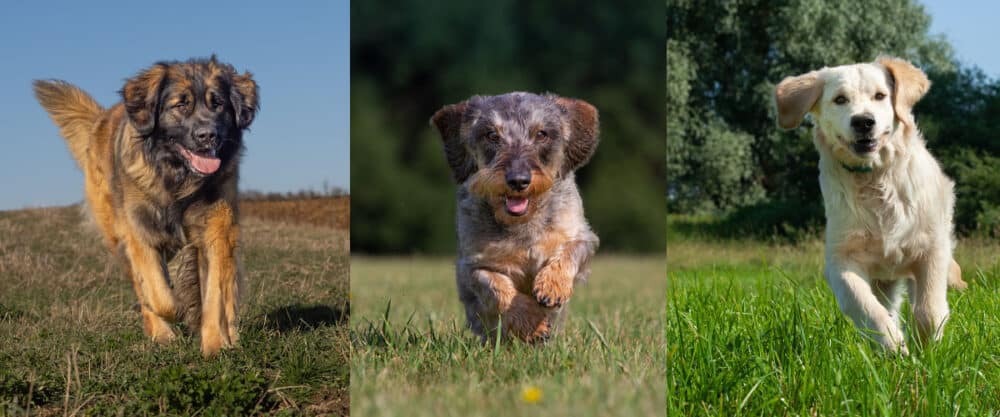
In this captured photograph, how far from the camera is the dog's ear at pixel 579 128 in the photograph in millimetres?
2713

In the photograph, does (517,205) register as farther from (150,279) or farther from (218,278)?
(150,279)

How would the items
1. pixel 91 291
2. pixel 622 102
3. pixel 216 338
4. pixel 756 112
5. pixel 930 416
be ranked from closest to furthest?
1. pixel 622 102
2. pixel 930 416
3. pixel 216 338
4. pixel 91 291
5. pixel 756 112

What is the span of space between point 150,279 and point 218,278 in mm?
377

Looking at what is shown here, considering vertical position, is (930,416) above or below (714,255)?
above

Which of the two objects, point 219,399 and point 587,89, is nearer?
point 587,89

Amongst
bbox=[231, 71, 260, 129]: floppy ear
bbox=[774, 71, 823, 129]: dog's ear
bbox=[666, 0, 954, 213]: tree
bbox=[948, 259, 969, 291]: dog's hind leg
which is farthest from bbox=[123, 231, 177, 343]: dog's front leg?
bbox=[666, 0, 954, 213]: tree

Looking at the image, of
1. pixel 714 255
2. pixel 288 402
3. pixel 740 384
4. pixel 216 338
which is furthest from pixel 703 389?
pixel 714 255

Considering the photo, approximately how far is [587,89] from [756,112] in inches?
670

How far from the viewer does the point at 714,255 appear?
1307cm

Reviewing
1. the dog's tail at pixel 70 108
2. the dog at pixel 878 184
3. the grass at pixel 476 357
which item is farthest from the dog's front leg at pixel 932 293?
the dog's tail at pixel 70 108

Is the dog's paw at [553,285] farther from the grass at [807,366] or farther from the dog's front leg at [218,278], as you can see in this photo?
the dog's front leg at [218,278]

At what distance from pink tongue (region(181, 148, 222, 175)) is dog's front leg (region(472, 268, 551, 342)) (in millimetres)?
2285

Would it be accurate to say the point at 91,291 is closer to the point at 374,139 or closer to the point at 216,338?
the point at 216,338

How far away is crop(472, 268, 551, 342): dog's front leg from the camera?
2.94 m
